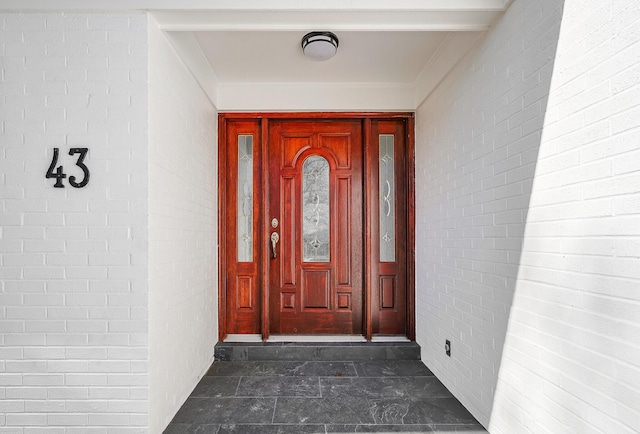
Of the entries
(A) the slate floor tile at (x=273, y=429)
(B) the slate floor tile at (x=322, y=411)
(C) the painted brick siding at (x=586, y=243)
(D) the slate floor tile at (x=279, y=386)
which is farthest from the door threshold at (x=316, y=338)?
(C) the painted brick siding at (x=586, y=243)

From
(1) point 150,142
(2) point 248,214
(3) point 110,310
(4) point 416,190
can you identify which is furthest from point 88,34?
(4) point 416,190

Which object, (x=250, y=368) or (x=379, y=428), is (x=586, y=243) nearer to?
(x=379, y=428)

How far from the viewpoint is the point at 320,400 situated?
257 cm

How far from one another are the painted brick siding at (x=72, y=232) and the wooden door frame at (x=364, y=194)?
1.50 metres

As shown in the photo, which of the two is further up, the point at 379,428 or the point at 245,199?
the point at 245,199

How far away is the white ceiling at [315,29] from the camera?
2025mm

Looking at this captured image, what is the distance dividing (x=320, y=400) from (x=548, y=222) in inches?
71.2

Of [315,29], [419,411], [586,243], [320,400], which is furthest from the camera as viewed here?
[320,400]

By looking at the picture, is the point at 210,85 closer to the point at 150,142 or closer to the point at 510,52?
the point at 150,142

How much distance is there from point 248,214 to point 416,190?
159cm

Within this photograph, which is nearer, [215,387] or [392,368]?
[215,387]

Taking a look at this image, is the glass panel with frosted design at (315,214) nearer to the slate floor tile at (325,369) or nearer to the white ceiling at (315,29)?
the white ceiling at (315,29)

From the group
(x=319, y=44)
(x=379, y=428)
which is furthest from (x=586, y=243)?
(x=319, y=44)

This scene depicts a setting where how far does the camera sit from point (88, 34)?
203 centimetres
